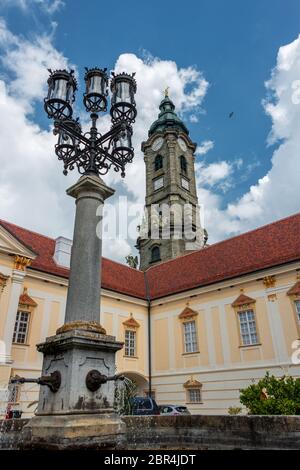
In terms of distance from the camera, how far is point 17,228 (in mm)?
21703

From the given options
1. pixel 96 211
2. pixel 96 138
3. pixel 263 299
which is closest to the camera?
pixel 96 211

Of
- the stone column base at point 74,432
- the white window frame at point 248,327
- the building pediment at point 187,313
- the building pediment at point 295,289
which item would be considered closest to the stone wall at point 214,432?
the stone column base at point 74,432

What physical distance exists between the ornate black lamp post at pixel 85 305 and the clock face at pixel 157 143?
40615mm

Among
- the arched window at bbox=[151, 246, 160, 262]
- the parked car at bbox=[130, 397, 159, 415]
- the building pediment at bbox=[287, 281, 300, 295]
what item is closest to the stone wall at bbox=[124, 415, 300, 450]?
the parked car at bbox=[130, 397, 159, 415]

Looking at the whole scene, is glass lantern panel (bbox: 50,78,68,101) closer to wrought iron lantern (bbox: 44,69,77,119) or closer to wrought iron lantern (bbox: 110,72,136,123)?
wrought iron lantern (bbox: 44,69,77,119)

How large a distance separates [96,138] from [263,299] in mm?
14828

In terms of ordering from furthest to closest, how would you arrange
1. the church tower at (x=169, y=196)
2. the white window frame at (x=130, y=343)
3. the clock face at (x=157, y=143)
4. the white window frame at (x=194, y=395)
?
the clock face at (x=157, y=143) → the church tower at (x=169, y=196) → the white window frame at (x=130, y=343) → the white window frame at (x=194, y=395)

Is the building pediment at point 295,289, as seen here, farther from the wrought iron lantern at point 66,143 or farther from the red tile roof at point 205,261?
the wrought iron lantern at point 66,143

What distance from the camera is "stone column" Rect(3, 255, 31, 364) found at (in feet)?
49.5

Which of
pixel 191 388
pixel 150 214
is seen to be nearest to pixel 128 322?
pixel 191 388

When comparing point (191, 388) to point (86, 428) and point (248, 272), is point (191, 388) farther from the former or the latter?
point (86, 428)

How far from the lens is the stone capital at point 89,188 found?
6.61m

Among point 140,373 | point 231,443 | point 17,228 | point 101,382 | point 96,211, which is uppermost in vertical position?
point 17,228

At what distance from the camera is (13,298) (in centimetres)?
1602
